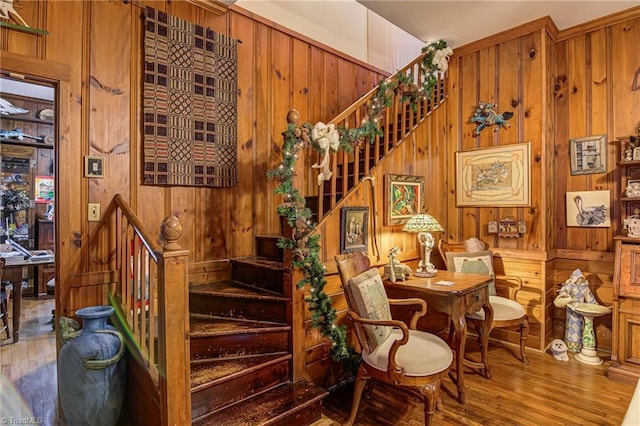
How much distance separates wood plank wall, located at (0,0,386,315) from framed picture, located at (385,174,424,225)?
1173 millimetres

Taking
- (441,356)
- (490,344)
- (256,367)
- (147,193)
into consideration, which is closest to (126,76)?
(147,193)

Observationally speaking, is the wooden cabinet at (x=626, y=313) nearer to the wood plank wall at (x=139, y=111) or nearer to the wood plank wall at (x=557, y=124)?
the wood plank wall at (x=557, y=124)

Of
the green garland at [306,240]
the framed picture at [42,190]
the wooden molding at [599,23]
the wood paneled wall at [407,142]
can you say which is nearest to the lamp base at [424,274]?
the wood paneled wall at [407,142]

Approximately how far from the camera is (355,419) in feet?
7.83

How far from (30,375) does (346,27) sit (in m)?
4.98

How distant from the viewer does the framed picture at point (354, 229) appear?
2892 millimetres

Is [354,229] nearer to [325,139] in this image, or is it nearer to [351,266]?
[351,266]

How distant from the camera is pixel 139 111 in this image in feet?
8.87

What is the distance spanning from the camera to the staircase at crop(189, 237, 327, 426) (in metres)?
2.06

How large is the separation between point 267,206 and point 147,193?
1.14 metres

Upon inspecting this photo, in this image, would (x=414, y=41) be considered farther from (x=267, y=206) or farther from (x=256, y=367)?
(x=256, y=367)

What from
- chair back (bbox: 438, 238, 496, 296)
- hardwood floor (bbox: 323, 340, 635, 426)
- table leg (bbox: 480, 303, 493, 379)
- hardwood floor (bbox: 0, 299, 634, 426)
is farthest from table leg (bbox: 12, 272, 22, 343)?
table leg (bbox: 480, 303, 493, 379)

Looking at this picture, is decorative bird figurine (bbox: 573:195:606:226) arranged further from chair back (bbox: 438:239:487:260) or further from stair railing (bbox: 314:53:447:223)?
stair railing (bbox: 314:53:447:223)

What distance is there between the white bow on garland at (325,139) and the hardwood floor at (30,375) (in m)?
2.54
